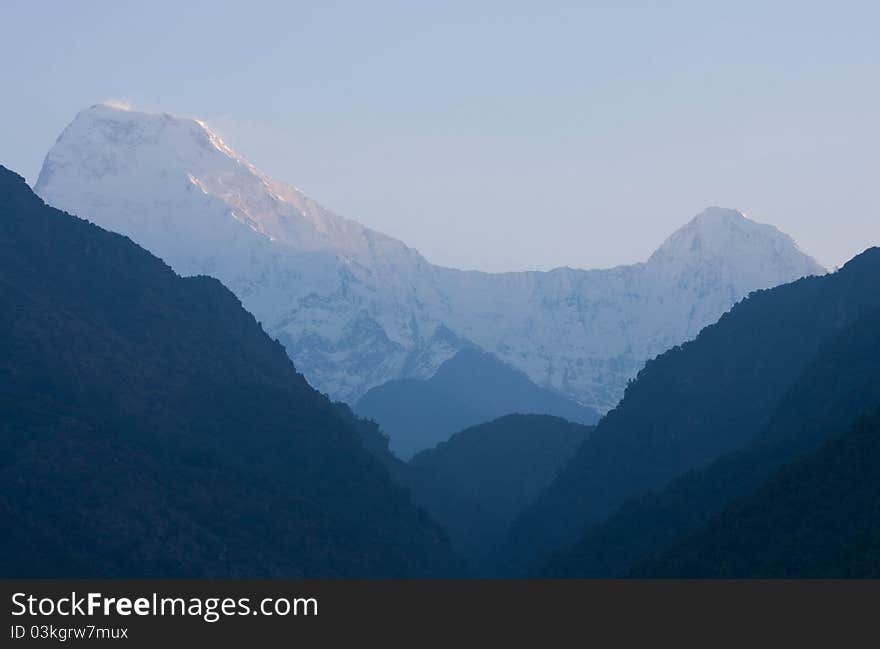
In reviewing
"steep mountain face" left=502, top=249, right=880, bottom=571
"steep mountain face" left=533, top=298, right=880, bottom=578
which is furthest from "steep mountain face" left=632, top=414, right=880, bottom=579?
"steep mountain face" left=502, top=249, right=880, bottom=571

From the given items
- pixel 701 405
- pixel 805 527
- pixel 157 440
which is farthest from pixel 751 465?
pixel 157 440

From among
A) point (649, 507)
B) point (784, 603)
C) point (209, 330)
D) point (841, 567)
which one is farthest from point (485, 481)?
point (784, 603)

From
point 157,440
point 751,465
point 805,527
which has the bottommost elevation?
point 805,527

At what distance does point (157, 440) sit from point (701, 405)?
182 ft

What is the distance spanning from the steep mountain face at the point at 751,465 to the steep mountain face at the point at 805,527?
1808 centimetres

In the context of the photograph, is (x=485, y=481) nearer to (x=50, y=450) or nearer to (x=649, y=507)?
(x=649, y=507)

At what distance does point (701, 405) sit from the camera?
16762 cm

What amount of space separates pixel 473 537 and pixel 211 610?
368ft

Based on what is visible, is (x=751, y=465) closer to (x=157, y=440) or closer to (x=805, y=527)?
(x=805, y=527)

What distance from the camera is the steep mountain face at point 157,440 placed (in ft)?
392

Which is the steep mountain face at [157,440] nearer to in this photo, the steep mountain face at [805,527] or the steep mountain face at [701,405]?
the steep mountain face at [701,405]

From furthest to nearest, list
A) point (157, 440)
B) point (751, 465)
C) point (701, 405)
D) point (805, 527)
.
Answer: point (701, 405) → point (157, 440) → point (751, 465) → point (805, 527)

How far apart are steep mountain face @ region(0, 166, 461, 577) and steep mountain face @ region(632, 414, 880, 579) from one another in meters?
35.9

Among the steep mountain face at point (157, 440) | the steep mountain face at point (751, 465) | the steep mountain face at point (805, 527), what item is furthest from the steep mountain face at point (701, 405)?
the steep mountain face at point (805, 527)
